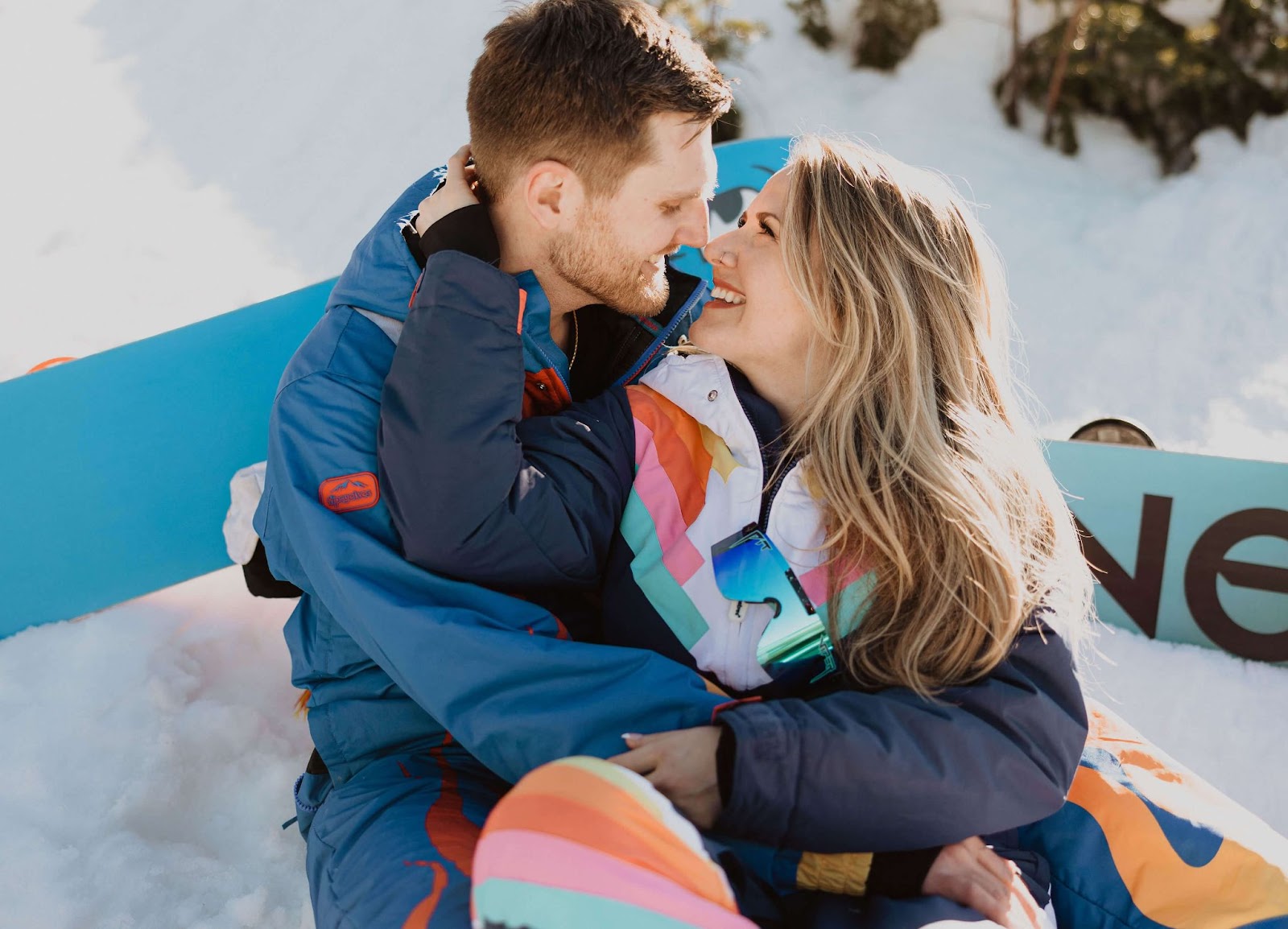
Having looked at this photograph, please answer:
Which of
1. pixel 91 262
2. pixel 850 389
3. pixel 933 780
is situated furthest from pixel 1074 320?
pixel 91 262

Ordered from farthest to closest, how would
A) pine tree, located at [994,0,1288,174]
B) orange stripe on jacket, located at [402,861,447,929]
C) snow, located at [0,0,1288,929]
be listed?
pine tree, located at [994,0,1288,174] < snow, located at [0,0,1288,929] < orange stripe on jacket, located at [402,861,447,929]

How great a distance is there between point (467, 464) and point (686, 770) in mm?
472

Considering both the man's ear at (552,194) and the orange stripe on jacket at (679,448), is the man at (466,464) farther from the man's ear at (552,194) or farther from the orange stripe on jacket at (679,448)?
the orange stripe on jacket at (679,448)

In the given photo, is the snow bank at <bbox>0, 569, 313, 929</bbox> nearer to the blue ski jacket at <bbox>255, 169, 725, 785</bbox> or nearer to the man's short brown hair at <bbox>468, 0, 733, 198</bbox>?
the blue ski jacket at <bbox>255, 169, 725, 785</bbox>

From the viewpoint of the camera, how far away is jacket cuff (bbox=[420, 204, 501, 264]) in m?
1.47

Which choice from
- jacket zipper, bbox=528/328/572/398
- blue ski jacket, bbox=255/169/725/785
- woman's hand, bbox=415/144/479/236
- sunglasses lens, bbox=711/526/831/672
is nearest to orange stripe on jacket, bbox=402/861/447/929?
blue ski jacket, bbox=255/169/725/785

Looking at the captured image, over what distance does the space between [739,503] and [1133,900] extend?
0.78m

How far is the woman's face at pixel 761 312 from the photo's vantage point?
5.24ft

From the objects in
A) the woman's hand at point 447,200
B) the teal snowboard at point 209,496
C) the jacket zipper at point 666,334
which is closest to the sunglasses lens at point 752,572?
the jacket zipper at point 666,334

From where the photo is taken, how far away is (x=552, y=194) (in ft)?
5.48

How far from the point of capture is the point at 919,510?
57.4 inches

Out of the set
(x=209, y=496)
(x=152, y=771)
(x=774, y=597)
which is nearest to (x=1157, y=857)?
(x=774, y=597)

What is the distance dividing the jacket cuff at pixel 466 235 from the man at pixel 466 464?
85 mm

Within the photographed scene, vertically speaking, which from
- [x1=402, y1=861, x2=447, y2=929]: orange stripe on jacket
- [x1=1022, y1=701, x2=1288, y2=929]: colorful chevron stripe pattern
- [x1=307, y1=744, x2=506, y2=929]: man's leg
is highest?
[x1=402, y1=861, x2=447, y2=929]: orange stripe on jacket
